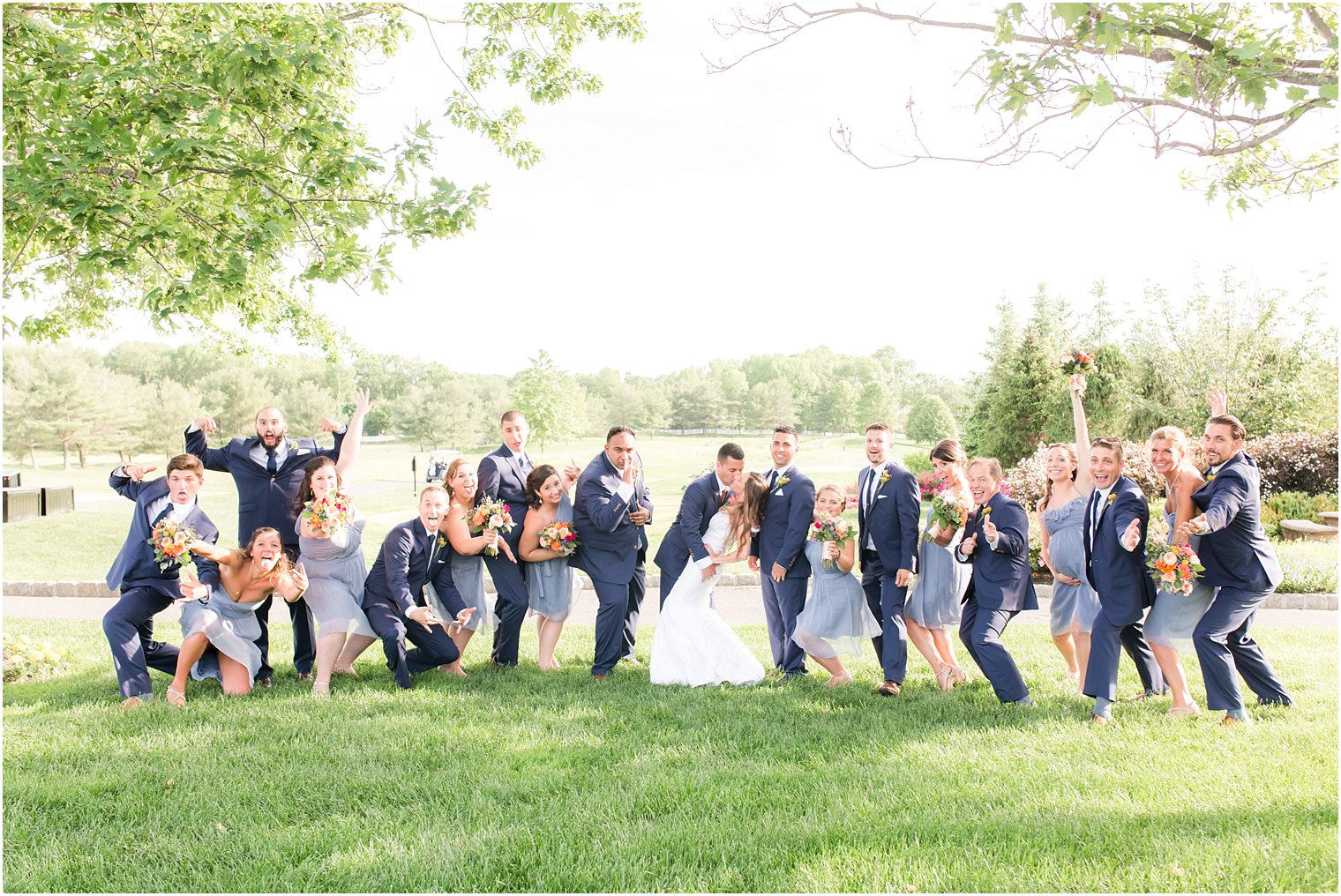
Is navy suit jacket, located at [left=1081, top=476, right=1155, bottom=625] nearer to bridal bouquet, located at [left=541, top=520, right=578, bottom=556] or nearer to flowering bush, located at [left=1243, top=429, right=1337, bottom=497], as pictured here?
bridal bouquet, located at [left=541, top=520, right=578, bottom=556]

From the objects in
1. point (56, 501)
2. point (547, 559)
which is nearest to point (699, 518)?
point (547, 559)

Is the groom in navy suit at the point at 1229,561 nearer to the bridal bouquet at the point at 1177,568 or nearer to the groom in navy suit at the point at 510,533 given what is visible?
the bridal bouquet at the point at 1177,568

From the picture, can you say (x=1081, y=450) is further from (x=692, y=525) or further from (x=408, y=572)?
(x=408, y=572)

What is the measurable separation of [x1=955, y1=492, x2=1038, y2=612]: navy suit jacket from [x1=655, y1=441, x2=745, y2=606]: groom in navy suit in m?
2.19

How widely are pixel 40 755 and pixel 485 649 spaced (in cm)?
430

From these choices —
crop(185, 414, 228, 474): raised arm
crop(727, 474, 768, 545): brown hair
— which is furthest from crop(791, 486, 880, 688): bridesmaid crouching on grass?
crop(185, 414, 228, 474): raised arm

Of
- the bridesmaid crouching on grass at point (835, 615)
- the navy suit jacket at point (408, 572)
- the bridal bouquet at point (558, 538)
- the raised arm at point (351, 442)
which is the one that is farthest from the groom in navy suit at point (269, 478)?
the bridesmaid crouching on grass at point (835, 615)

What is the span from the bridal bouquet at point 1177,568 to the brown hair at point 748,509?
130 inches

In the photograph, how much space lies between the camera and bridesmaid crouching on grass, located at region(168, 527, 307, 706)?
7.64 meters

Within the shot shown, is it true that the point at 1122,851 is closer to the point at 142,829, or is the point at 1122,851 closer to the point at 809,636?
the point at 809,636

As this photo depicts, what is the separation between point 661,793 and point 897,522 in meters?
3.43

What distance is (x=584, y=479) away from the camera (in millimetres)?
8438

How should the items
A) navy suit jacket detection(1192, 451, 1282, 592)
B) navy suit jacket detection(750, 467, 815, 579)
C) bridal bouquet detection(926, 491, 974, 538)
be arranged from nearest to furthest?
navy suit jacket detection(1192, 451, 1282, 592), bridal bouquet detection(926, 491, 974, 538), navy suit jacket detection(750, 467, 815, 579)

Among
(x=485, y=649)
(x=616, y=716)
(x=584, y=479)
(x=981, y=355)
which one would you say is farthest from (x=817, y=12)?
(x=981, y=355)
